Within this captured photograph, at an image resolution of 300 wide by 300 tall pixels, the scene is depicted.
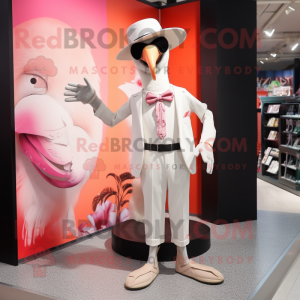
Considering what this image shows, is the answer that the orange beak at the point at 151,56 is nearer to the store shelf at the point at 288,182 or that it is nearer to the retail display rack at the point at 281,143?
the retail display rack at the point at 281,143

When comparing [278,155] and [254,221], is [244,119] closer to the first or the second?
[254,221]

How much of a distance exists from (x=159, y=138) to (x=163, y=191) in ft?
1.20

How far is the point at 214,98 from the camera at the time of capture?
3.66 m

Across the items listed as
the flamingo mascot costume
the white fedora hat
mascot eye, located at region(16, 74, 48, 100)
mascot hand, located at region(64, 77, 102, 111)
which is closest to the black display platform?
the flamingo mascot costume

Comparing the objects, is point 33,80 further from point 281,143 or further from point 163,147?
point 281,143

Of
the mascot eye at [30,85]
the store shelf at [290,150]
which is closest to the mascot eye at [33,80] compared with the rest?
the mascot eye at [30,85]

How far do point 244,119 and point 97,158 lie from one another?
1.60 meters

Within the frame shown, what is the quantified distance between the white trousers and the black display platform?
36 centimetres

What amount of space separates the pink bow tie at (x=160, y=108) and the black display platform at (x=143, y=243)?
944 mm

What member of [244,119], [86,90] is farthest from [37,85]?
[244,119]

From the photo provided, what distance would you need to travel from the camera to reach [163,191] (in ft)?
7.86

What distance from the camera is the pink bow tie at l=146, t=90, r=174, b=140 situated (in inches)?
90.0

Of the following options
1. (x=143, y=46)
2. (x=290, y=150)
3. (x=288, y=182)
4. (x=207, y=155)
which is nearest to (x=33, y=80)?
(x=143, y=46)

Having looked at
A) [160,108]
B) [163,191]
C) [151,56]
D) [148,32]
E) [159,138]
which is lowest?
[163,191]
